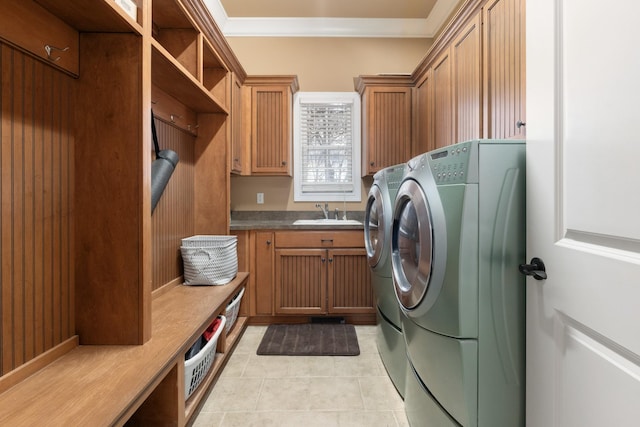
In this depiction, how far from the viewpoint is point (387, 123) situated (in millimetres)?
2959

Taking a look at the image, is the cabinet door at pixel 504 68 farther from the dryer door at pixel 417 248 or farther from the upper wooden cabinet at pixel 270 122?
the upper wooden cabinet at pixel 270 122

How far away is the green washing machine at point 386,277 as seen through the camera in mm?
1738

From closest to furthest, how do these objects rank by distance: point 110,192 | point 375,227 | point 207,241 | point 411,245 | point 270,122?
point 110,192
point 411,245
point 375,227
point 207,241
point 270,122

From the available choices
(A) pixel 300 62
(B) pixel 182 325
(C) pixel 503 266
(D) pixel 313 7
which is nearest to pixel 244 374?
(B) pixel 182 325

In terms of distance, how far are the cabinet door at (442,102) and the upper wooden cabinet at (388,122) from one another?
438mm

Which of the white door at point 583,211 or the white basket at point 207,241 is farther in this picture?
the white basket at point 207,241

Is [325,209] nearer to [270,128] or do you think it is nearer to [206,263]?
[270,128]

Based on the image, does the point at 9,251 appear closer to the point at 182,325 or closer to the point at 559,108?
the point at 182,325

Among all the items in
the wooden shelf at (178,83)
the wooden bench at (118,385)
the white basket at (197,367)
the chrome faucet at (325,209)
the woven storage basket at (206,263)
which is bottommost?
the white basket at (197,367)

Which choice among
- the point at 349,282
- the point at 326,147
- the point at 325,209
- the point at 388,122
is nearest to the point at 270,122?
the point at 326,147

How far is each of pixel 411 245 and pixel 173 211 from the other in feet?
5.19

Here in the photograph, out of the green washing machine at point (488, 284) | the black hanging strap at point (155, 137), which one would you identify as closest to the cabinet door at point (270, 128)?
the black hanging strap at point (155, 137)

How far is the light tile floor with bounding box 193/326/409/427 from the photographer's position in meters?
1.56

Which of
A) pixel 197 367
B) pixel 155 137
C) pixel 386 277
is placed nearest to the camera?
pixel 197 367
